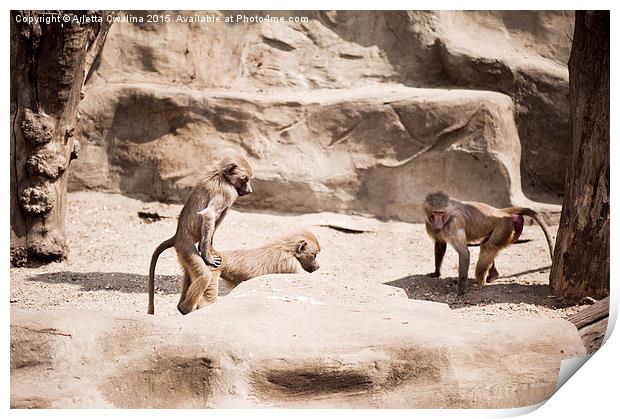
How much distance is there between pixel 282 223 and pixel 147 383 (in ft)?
18.7

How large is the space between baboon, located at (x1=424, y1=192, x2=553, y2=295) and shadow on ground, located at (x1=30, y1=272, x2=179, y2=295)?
291 centimetres

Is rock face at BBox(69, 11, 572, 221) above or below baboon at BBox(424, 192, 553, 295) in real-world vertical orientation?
above

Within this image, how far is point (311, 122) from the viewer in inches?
463

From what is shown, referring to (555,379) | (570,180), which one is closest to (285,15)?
(570,180)

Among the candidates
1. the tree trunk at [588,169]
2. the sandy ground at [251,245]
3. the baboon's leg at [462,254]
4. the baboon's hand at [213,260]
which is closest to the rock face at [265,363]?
the baboon's hand at [213,260]

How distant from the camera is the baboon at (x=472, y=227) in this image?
9656 millimetres

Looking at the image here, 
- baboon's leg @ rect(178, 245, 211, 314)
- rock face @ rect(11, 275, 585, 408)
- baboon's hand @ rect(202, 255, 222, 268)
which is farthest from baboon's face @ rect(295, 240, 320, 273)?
rock face @ rect(11, 275, 585, 408)

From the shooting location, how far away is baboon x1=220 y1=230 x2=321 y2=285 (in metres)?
8.24

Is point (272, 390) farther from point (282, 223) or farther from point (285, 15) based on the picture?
point (285, 15)

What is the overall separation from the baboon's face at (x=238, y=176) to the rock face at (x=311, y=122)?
3.43m

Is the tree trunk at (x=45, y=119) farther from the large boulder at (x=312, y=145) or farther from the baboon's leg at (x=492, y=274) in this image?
the baboon's leg at (x=492, y=274)

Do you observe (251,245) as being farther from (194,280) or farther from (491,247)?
(194,280)

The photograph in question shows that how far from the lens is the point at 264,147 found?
11.7 metres

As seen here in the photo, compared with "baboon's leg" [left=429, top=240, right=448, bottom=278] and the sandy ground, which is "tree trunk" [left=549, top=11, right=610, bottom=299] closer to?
the sandy ground
